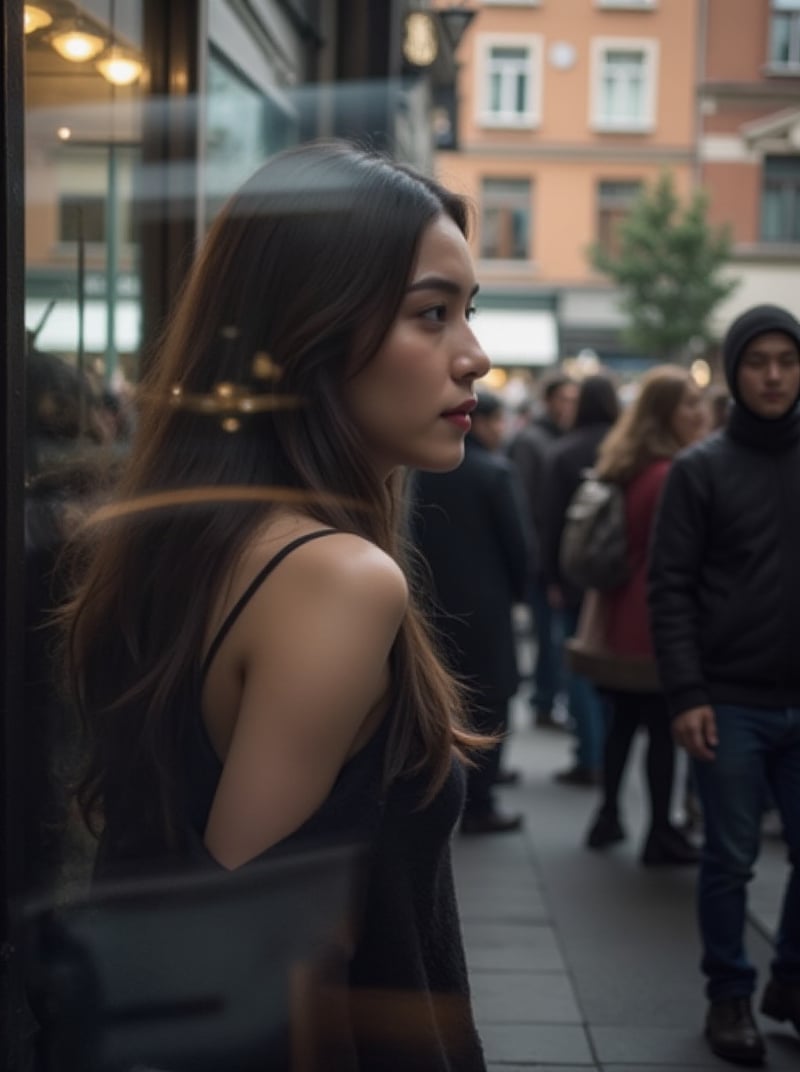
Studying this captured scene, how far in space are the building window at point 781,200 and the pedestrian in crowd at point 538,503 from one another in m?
16.8

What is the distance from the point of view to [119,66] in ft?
14.6

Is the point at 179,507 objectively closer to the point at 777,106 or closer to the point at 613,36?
the point at 777,106

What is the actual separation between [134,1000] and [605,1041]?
3.03 meters

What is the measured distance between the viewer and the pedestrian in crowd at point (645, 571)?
6527mm

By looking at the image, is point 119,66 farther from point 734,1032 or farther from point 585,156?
point 585,156

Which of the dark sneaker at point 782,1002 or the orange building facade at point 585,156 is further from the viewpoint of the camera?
the orange building facade at point 585,156

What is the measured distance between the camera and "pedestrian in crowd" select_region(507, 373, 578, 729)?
9781mm

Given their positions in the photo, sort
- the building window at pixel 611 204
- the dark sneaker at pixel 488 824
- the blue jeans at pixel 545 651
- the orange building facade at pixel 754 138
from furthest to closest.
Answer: the building window at pixel 611 204 → the orange building facade at pixel 754 138 → the blue jeans at pixel 545 651 → the dark sneaker at pixel 488 824

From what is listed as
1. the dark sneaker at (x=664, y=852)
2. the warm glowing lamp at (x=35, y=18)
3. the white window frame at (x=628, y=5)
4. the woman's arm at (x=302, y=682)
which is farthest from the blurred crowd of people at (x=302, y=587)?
the white window frame at (x=628, y=5)

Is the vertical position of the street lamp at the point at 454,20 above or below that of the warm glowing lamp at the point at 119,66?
above

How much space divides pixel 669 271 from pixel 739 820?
2869cm

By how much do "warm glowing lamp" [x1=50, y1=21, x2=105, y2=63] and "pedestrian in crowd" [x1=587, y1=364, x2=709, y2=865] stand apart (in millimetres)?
3089

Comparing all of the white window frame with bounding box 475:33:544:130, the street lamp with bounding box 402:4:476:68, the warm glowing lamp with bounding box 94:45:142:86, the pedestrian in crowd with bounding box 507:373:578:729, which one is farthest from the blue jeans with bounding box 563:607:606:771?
the white window frame with bounding box 475:33:544:130

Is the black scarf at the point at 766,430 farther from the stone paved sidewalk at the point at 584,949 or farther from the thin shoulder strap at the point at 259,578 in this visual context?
the thin shoulder strap at the point at 259,578
